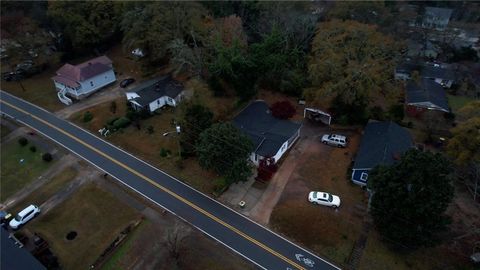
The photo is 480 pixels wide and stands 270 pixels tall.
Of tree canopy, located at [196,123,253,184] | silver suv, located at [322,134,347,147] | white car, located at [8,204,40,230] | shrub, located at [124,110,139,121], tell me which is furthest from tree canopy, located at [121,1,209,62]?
white car, located at [8,204,40,230]

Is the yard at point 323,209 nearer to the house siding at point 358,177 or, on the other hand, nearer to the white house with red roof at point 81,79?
the house siding at point 358,177

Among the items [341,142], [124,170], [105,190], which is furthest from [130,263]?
[341,142]

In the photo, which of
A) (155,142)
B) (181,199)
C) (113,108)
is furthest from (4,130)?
(181,199)

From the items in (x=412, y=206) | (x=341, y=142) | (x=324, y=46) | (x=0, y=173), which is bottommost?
(x=0, y=173)

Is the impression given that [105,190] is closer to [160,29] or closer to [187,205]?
[187,205]

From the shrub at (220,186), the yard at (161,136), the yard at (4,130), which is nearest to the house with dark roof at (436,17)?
the yard at (161,136)
